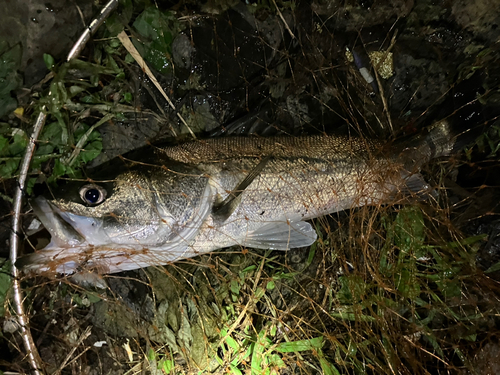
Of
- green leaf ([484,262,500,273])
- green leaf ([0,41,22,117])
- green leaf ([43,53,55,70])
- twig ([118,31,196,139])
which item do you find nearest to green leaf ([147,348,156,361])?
twig ([118,31,196,139])

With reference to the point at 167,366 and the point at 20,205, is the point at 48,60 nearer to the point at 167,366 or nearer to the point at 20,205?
the point at 20,205

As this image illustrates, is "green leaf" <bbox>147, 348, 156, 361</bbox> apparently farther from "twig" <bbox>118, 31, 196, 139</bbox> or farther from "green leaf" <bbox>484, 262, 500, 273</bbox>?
"green leaf" <bbox>484, 262, 500, 273</bbox>

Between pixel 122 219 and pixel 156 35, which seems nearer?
pixel 122 219

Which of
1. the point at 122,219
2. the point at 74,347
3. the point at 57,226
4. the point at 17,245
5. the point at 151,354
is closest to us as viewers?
the point at 57,226

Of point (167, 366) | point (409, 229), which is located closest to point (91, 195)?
point (167, 366)

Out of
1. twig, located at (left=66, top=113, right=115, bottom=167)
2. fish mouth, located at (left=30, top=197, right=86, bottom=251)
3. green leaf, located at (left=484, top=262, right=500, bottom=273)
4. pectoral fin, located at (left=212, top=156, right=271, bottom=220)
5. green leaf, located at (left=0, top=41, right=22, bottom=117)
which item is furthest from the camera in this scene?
twig, located at (left=66, top=113, right=115, bottom=167)

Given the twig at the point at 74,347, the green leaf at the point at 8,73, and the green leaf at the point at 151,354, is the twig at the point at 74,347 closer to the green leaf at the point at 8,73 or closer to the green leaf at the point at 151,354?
the green leaf at the point at 151,354
